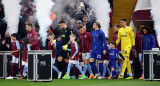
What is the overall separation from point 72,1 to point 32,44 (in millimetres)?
5140

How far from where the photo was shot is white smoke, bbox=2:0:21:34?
2041cm

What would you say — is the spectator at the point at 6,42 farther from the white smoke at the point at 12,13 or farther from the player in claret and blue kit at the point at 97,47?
the player in claret and blue kit at the point at 97,47

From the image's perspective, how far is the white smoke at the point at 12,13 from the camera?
66.9 feet

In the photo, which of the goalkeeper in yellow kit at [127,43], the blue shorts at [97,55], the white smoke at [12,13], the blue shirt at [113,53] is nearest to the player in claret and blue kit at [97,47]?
the blue shorts at [97,55]

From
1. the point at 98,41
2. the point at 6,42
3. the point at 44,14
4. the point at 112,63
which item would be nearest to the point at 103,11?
the point at 44,14

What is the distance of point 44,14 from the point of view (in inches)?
770

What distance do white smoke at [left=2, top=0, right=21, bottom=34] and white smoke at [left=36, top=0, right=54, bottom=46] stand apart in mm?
1180

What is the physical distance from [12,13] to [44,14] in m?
1.90

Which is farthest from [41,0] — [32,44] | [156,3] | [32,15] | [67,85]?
[67,85]

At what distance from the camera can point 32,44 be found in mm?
16562

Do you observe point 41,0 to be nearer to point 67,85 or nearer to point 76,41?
point 76,41

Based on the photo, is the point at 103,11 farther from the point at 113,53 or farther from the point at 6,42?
the point at 6,42

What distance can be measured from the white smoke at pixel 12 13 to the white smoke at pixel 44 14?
1.18m

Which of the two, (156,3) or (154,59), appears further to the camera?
(156,3)
